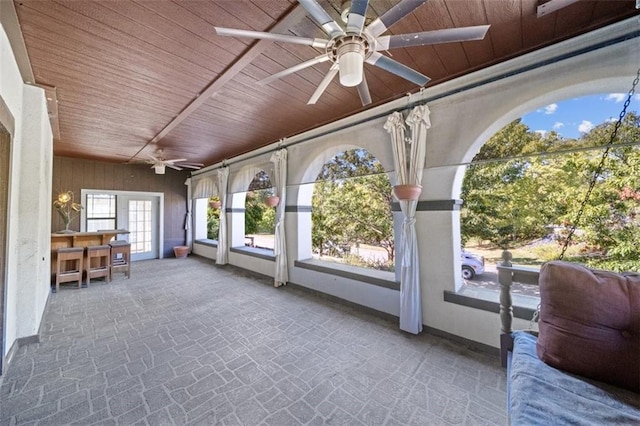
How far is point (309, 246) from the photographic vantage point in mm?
4664

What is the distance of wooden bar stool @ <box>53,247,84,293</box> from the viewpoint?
4375 millimetres

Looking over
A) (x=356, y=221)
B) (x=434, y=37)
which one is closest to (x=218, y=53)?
(x=434, y=37)

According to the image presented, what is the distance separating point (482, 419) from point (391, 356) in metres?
0.85

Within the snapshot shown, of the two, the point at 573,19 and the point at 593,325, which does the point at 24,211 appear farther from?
the point at 573,19

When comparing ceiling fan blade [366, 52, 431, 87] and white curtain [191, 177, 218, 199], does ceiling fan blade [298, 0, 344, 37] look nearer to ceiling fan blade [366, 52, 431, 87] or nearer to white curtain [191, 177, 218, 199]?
ceiling fan blade [366, 52, 431, 87]

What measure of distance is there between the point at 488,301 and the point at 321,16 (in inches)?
110

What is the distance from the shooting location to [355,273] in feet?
12.0

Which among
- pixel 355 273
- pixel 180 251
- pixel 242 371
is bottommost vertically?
pixel 242 371

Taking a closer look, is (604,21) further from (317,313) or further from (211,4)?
(317,313)

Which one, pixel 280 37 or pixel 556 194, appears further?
pixel 556 194

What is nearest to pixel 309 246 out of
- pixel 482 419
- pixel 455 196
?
pixel 455 196

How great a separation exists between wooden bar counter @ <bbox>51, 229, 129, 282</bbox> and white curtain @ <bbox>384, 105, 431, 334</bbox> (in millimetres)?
5767

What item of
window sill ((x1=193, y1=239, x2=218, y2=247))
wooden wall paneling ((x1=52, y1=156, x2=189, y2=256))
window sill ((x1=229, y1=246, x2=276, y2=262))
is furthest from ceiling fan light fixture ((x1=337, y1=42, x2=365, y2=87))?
wooden wall paneling ((x1=52, y1=156, x2=189, y2=256))

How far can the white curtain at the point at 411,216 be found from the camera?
2.84 meters
